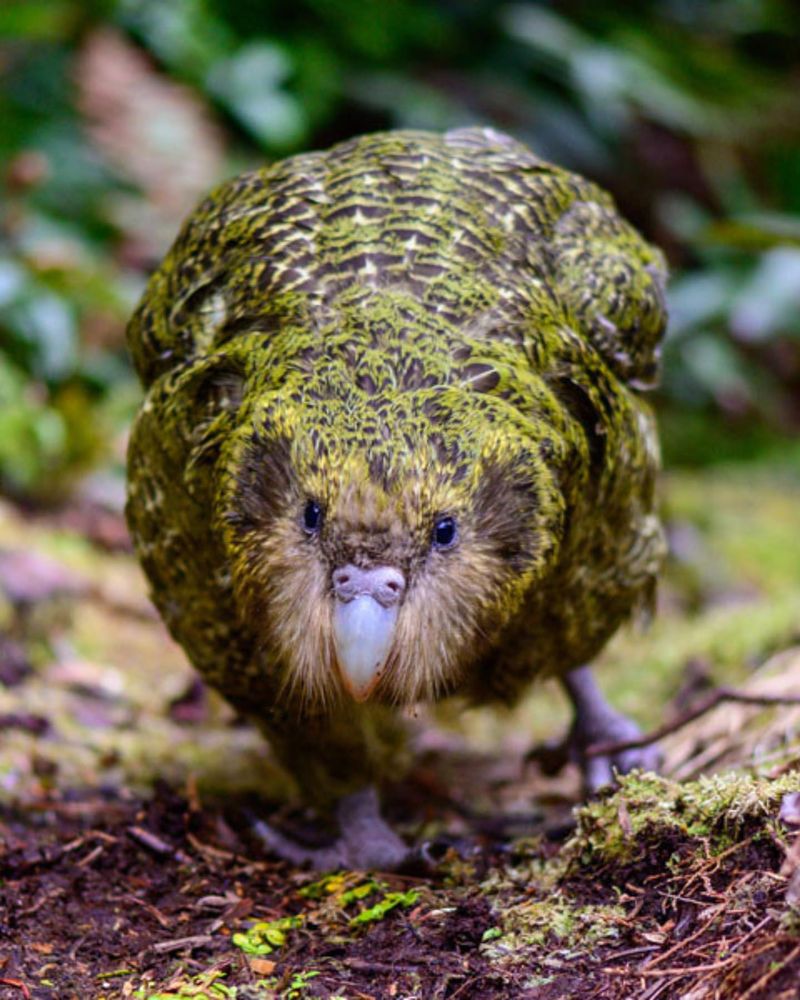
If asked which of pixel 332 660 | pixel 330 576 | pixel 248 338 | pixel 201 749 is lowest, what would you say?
pixel 201 749

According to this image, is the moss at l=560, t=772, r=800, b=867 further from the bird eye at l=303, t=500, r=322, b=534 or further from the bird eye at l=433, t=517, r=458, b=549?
the bird eye at l=303, t=500, r=322, b=534

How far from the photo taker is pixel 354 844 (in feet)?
14.5

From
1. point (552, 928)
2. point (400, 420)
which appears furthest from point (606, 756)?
point (400, 420)

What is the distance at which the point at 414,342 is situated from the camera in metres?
3.54

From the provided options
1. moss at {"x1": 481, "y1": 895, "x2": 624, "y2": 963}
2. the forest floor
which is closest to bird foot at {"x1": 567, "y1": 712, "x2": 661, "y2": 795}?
the forest floor

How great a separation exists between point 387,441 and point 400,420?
3.4 inches

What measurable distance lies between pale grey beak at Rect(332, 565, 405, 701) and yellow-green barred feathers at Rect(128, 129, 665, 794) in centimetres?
4

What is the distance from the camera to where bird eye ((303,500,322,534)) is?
332cm

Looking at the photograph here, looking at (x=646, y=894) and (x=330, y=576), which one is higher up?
(x=330, y=576)

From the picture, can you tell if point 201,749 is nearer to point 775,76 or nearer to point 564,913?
point 564,913

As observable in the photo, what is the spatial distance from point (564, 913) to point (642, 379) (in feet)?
6.60

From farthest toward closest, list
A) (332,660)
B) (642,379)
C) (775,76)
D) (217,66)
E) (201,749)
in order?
(775,76) → (217,66) → (201,749) → (642,379) → (332,660)

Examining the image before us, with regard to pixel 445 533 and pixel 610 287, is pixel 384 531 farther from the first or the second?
pixel 610 287

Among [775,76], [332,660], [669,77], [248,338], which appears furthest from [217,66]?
[332,660]
